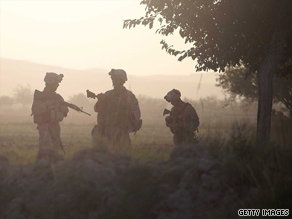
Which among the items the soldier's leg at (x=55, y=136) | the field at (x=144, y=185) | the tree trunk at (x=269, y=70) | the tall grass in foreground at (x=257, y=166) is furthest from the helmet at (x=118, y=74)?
the field at (x=144, y=185)

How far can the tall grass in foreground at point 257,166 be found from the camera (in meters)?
5.81

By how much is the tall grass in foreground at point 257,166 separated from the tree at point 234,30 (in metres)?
5.15

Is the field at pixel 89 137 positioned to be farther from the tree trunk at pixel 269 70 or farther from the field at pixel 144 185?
the field at pixel 144 185

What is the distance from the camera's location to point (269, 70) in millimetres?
12898

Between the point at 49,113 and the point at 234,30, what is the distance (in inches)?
195

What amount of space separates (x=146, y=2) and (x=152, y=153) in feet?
22.0

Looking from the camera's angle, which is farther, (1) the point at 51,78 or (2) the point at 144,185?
(1) the point at 51,78

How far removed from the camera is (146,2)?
1380 cm

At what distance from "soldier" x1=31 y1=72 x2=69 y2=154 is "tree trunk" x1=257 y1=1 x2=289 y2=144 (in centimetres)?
459

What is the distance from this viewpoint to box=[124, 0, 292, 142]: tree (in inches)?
502

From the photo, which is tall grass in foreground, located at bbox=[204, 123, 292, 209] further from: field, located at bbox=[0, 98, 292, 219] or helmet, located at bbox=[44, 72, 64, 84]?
helmet, located at bbox=[44, 72, 64, 84]

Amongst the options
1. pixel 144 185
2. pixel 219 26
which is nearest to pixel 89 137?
pixel 219 26

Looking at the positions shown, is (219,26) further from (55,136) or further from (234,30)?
(55,136)

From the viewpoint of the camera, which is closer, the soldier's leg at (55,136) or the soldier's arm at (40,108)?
the soldier's arm at (40,108)
